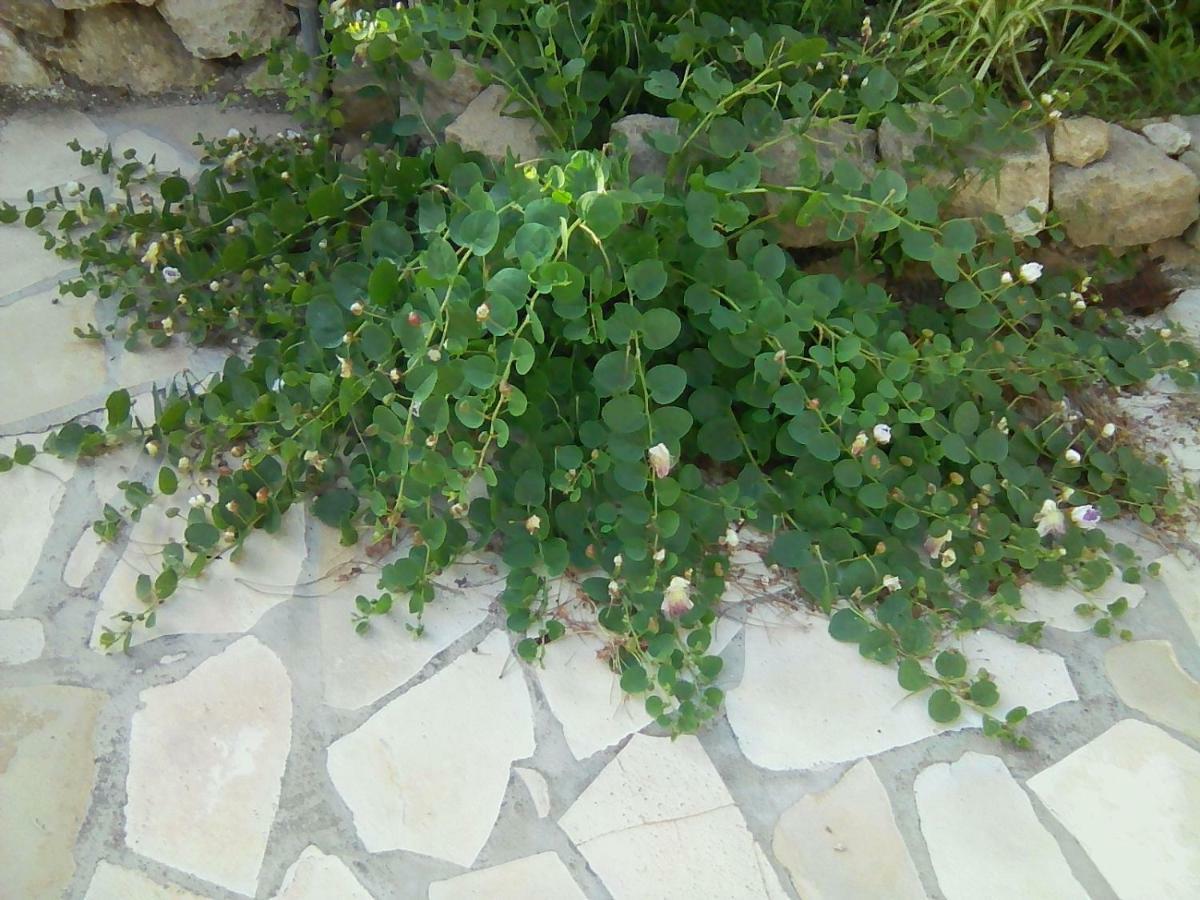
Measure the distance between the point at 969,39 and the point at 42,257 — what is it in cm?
234

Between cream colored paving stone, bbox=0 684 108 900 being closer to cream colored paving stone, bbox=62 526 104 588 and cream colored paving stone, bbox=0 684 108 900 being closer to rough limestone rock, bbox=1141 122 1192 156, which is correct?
cream colored paving stone, bbox=62 526 104 588

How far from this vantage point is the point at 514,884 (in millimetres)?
1562

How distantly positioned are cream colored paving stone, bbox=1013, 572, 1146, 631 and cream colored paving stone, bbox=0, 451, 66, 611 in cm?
195

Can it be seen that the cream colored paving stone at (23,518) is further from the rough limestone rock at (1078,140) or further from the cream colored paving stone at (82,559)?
the rough limestone rock at (1078,140)

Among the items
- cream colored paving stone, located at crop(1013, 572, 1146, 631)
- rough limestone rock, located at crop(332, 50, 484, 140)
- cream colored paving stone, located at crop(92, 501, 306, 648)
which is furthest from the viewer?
rough limestone rock, located at crop(332, 50, 484, 140)

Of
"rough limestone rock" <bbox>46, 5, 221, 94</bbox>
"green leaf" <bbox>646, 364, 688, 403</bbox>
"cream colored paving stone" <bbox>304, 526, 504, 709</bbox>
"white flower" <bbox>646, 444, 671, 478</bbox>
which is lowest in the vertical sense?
"cream colored paving stone" <bbox>304, 526, 504, 709</bbox>

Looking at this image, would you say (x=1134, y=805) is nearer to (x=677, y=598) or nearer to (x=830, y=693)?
(x=830, y=693)

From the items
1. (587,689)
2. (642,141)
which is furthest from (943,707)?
(642,141)

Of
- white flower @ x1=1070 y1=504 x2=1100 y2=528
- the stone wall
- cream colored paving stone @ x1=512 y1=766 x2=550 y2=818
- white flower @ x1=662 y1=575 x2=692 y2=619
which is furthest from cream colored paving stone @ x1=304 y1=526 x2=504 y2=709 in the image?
the stone wall

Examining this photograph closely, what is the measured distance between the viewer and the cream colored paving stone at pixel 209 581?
1835 millimetres

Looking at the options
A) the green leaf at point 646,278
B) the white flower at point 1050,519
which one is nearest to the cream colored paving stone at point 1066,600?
the white flower at point 1050,519

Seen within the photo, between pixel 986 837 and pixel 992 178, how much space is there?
1.48m

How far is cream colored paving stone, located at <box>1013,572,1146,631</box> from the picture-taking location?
197 cm

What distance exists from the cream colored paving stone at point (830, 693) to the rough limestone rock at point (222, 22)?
2.21m
